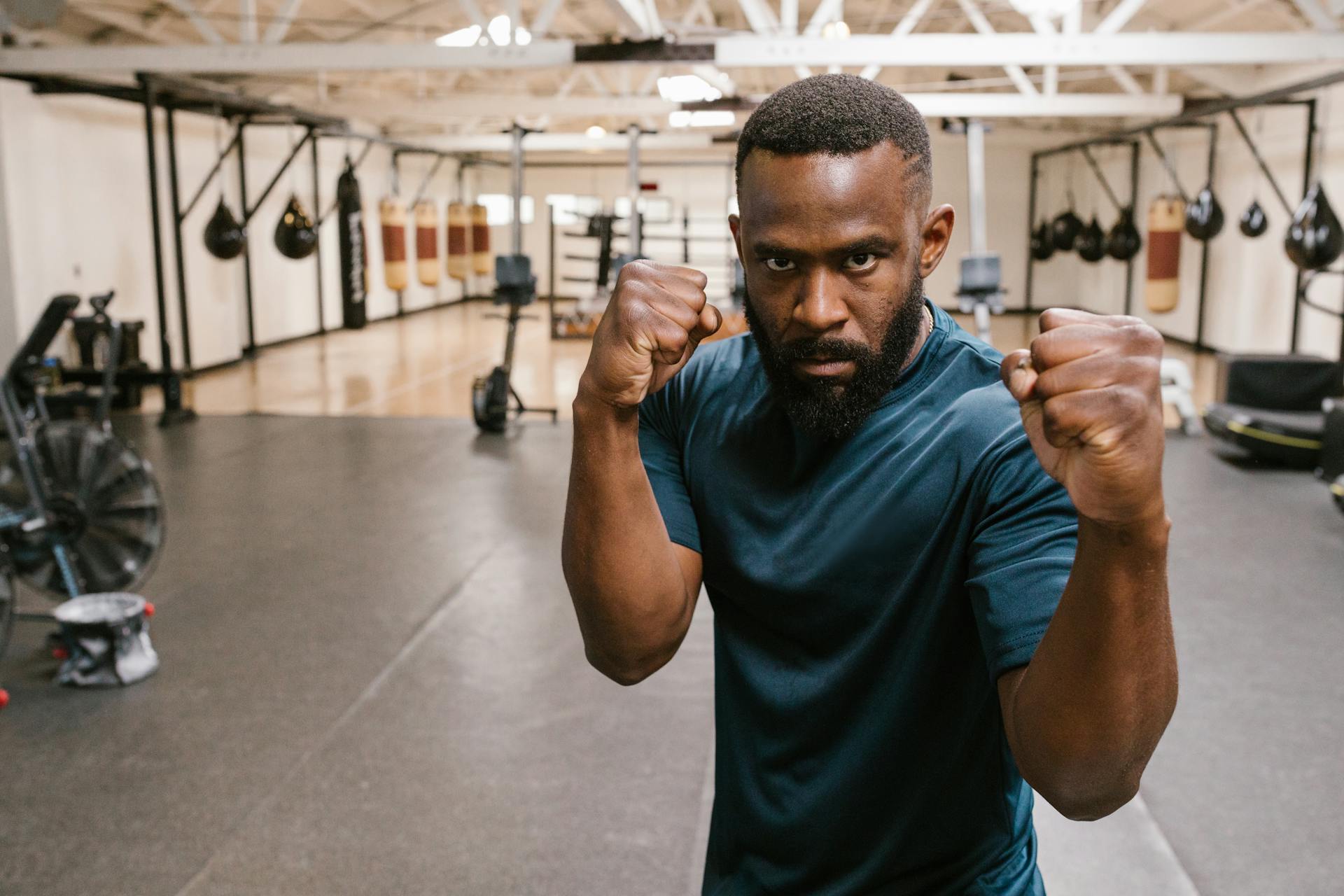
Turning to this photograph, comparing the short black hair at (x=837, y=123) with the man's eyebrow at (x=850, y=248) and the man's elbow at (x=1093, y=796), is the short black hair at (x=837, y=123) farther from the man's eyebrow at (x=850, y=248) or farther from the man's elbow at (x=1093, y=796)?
the man's elbow at (x=1093, y=796)

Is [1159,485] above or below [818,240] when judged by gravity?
below

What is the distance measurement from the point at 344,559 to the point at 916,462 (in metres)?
4.20

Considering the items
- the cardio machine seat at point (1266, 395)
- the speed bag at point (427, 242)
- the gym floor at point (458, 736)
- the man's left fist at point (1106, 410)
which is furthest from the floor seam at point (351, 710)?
the speed bag at point (427, 242)

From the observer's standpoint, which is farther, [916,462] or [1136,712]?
[916,462]

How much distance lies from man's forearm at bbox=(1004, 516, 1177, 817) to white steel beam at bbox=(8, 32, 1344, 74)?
6.34 m

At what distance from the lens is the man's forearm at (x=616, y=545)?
102cm

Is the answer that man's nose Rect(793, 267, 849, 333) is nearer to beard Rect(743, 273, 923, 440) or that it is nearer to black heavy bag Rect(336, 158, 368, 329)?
beard Rect(743, 273, 923, 440)

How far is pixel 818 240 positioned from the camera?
0.97 m

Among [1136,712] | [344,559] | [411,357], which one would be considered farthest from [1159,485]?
[411,357]

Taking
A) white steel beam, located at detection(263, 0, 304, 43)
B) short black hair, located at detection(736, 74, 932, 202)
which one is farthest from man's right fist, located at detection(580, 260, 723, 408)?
white steel beam, located at detection(263, 0, 304, 43)

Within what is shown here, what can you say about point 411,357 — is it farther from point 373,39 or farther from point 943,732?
point 943,732

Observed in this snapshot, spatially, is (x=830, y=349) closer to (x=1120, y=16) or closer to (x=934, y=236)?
(x=934, y=236)

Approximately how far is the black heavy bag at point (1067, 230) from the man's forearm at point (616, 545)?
13234mm

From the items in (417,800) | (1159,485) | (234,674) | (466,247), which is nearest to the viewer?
(1159,485)
